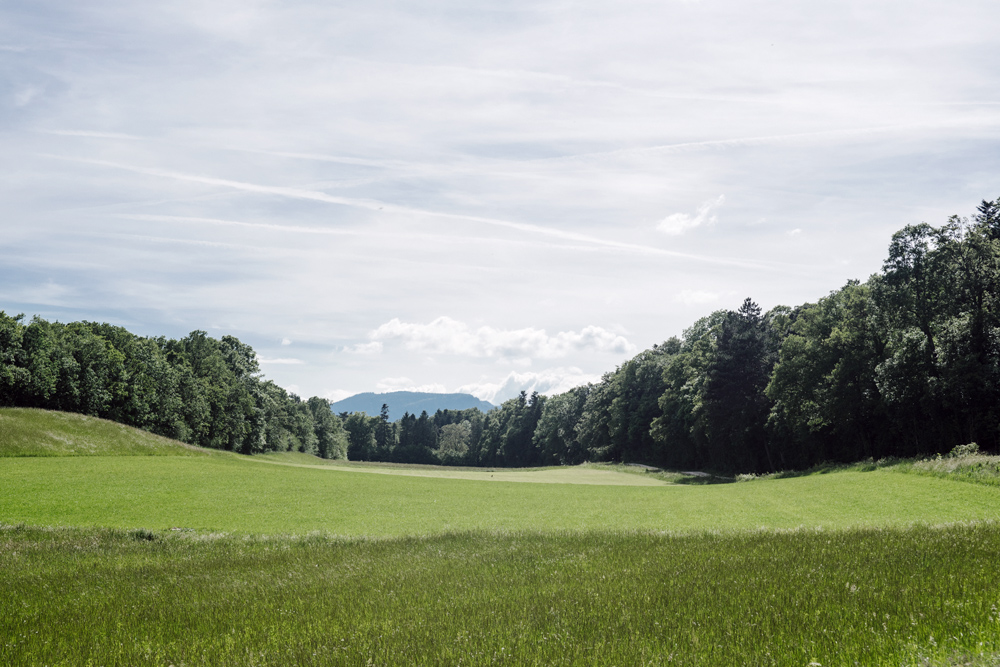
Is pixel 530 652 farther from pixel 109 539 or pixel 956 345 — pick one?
pixel 956 345

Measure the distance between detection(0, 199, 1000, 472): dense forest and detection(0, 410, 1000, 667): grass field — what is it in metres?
21.9

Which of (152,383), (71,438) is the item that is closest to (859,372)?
(71,438)

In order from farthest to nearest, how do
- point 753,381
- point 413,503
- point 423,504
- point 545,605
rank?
point 753,381 → point 413,503 → point 423,504 → point 545,605

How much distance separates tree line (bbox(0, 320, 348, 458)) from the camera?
68.2m

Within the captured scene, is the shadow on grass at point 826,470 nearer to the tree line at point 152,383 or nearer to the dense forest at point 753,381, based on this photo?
the dense forest at point 753,381

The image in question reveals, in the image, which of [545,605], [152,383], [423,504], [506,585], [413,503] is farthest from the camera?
[152,383]

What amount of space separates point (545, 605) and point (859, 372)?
53717 mm

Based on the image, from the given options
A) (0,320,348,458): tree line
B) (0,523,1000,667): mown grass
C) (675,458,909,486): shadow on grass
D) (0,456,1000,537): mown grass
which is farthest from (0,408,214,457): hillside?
(675,458,909,486): shadow on grass

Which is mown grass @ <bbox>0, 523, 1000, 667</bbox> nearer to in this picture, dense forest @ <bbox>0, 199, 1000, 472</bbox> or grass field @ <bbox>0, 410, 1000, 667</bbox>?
grass field @ <bbox>0, 410, 1000, 667</bbox>

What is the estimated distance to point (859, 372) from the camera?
52406mm

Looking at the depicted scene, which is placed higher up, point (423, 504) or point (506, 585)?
point (506, 585)

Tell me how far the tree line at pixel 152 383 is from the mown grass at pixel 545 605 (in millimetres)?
67796

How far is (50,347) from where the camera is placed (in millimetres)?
70438

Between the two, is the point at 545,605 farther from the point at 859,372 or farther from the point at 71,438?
the point at 71,438
